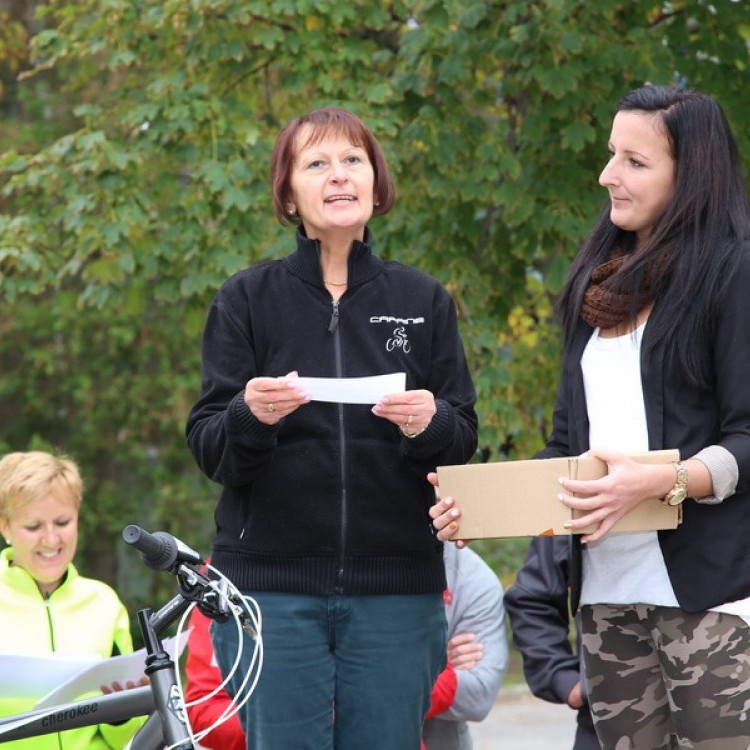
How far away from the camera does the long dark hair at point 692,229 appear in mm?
3045

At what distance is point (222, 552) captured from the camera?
3281mm

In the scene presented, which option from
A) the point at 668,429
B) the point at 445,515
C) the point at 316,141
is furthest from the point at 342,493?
the point at 316,141

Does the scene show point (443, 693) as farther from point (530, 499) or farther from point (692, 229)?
point (692, 229)

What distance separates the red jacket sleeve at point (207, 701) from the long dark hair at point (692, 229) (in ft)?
6.01

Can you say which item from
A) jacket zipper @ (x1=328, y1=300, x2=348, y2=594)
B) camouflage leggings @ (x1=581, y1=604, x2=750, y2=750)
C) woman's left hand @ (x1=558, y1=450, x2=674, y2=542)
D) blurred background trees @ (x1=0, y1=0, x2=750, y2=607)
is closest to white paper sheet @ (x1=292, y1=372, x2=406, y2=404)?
jacket zipper @ (x1=328, y1=300, x2=348, y2=594)

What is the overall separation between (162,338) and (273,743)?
9495 millimetres

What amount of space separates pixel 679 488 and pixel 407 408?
60cm

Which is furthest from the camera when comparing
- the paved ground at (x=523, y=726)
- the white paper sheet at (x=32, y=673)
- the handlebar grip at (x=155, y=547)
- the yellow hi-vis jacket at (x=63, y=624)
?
the paved ground at (x=523, y=726)

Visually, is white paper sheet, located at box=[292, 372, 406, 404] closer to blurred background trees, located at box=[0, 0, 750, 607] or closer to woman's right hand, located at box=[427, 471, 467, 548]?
woman's right hand, located at box=[427, 471, 467, 548]

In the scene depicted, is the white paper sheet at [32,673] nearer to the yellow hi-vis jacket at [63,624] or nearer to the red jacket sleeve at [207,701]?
the yellow hi-vis jacket at [63,624]

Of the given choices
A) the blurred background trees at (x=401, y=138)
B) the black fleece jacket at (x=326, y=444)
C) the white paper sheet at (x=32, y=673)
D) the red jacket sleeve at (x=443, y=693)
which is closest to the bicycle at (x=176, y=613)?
the black fleece jacket at (x=326, y=444)

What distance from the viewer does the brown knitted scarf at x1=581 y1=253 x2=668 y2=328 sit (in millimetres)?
3127

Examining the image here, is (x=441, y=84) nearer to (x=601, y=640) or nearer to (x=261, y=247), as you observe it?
(x=261, y=247)

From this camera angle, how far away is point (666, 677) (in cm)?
301
